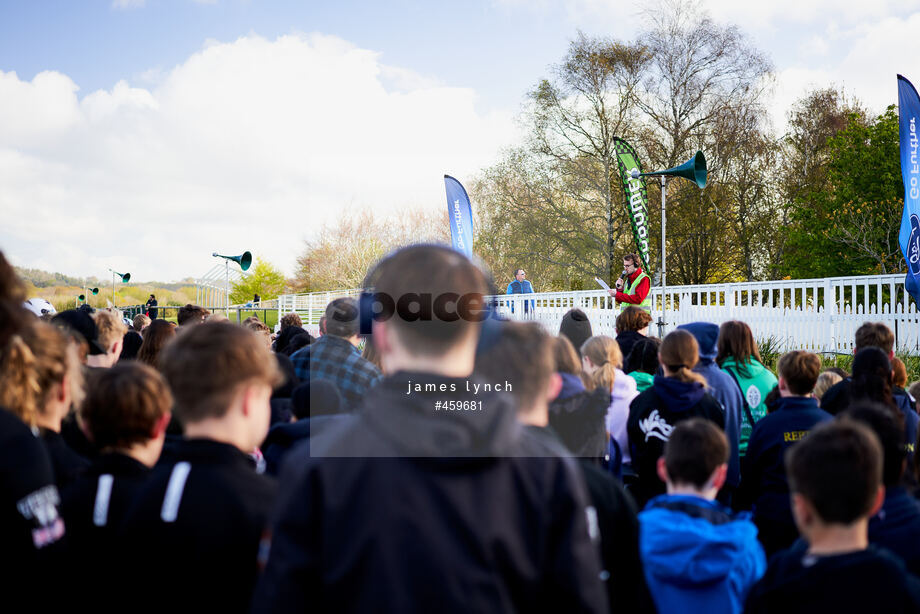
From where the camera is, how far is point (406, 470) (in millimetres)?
1358

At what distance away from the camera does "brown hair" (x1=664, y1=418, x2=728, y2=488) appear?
264 centimetres

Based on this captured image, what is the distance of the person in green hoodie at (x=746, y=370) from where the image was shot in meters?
4.52

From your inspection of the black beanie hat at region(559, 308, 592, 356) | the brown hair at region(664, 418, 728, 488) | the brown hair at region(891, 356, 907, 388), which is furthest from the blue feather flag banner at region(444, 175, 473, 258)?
the brown hair at region(664, 418, 728, 488)

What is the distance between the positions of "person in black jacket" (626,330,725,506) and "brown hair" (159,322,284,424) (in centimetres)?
236

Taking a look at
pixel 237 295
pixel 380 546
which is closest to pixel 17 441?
Answer: pixel 380 546

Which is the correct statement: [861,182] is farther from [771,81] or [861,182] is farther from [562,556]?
[562,556]

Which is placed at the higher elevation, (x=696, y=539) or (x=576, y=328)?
(x=576, y=328)

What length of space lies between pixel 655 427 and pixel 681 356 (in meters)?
0.39

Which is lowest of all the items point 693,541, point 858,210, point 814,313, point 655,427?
point 693,541

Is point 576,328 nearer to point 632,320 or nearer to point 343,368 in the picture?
point 632,320

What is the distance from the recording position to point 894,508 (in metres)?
2.36

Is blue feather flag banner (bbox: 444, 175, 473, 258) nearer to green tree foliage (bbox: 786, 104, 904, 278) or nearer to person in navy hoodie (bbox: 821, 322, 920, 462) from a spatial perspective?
person in navy hoodie (bbox: 821, 322, 920, 462)

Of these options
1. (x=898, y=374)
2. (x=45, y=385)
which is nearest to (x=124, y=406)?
(x=45, y=385)

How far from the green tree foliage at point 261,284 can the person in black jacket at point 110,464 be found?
56.4 meters
